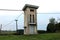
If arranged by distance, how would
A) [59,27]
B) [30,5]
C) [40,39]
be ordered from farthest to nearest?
[59,27]
[30,5]
[40,39]

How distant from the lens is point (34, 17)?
8375mm

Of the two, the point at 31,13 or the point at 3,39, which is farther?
the point at 31,13

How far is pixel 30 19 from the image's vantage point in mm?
8258

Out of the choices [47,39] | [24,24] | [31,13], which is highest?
[31,13]

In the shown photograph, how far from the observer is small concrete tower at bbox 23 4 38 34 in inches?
318

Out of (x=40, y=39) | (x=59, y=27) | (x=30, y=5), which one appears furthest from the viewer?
(x=59, y=27)

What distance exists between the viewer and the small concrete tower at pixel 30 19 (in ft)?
26.5

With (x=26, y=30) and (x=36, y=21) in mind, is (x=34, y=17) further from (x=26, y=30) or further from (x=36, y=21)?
(x=26, y=30)

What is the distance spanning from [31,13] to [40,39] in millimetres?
2163

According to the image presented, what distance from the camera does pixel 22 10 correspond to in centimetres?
820

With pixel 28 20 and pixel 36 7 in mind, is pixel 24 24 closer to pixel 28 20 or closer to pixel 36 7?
pixel 28 20

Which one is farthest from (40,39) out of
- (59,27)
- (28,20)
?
(59,27)

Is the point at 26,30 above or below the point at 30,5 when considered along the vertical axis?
below

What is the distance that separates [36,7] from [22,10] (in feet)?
2.20
